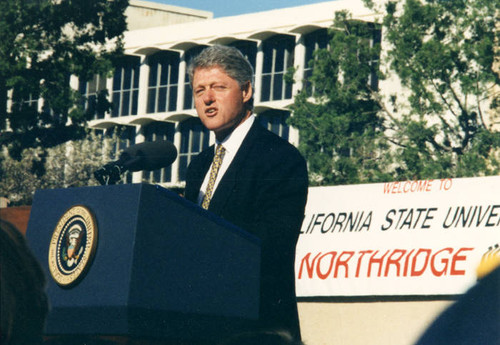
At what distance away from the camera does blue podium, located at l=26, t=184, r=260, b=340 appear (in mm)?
2543

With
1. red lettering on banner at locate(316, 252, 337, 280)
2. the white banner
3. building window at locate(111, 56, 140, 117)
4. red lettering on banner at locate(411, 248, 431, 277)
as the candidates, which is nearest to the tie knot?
the white banner

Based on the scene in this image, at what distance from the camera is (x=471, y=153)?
25594 millimetres

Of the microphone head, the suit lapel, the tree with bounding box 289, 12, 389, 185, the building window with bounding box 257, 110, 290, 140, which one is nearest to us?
the microphone head

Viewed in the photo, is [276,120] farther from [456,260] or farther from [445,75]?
[456,260]

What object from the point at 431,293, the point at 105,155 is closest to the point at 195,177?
the point at 431,293

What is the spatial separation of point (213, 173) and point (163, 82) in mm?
44822

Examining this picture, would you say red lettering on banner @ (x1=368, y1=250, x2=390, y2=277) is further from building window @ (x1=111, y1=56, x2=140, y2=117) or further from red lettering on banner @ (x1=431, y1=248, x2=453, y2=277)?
building window @ (x1=111, y1=56, x2=140, y2=117)

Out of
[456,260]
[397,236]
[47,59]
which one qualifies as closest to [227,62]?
[456,260]

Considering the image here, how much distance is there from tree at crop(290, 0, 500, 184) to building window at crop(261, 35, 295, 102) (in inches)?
551

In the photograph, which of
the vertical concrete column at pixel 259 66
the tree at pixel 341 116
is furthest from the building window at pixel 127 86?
the tree at pixel 341 116

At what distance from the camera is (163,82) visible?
48000 mm

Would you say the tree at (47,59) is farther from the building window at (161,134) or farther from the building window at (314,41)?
the building window at (161,134)

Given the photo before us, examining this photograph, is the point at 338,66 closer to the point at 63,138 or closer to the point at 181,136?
the point at 63,138

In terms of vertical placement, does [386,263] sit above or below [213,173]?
below
